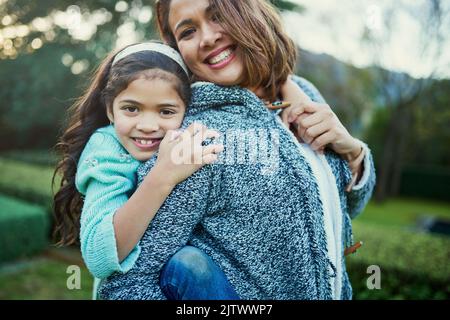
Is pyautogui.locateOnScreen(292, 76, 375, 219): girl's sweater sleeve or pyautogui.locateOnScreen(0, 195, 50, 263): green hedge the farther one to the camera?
pyautogui.locateOnScreen(0, 195, 50, 263): green hedge

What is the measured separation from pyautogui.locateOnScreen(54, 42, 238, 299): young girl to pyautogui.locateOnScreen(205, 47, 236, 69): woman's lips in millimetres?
61

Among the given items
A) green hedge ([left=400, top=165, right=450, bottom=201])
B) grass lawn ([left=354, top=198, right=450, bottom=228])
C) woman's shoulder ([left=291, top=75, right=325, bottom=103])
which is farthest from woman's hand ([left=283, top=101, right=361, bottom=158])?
green hedge ([left=400, top=165, right=450, bottom=201])

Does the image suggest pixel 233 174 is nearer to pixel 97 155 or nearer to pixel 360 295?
pixel 97 155

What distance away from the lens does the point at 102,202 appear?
0.90 m

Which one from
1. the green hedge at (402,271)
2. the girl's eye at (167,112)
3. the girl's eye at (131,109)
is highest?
the girl's eye at (131,109)

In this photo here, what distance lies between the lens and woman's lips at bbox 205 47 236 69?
1.00 metres

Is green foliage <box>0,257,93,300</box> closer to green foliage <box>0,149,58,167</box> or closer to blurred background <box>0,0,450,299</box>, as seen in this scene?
blurred background <box>0,0,450,299</box>

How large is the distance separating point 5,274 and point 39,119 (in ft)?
4.65

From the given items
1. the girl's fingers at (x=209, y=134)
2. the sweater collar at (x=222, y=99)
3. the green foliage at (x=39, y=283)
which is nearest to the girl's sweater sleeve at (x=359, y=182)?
the sweater collar at (x=222, y=99)

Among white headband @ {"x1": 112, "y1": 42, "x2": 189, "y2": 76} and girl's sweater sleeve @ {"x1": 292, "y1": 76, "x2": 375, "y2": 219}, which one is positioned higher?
white headband @ {"x1": 112, "y1": 42, "x2": 189, "y2": 76}

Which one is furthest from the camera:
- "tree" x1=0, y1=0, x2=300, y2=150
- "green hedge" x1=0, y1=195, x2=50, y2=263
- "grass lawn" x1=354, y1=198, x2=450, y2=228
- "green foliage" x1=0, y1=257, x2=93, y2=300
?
"grass lawn" x1=354, y1=198, x2=450, y2=228

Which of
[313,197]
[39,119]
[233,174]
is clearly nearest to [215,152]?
[233,174]

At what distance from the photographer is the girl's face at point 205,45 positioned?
0.98m

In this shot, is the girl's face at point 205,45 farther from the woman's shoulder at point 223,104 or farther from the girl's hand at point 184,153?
the girl's hand at point 184,153
